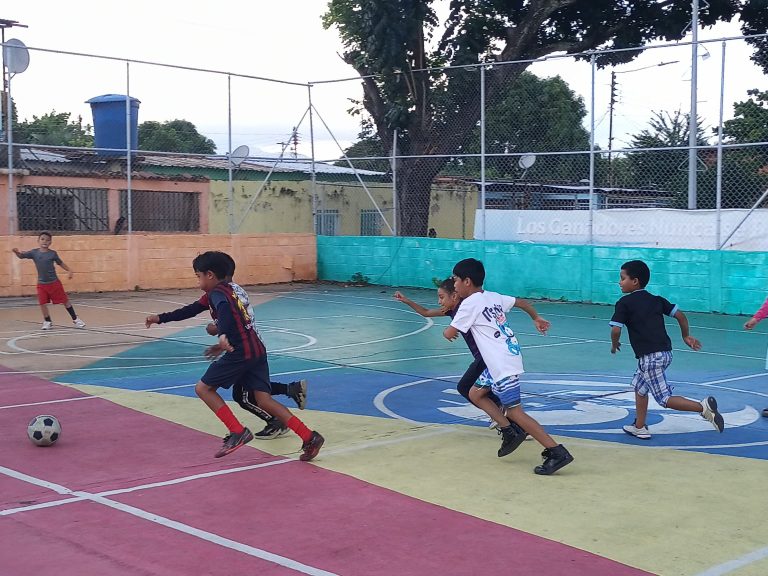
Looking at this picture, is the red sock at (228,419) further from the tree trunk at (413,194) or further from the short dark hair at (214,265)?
the tree trunk at (413,194)

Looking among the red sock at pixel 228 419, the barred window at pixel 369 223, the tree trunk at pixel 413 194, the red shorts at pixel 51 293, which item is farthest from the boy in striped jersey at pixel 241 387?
the barred window at pixel 369 223

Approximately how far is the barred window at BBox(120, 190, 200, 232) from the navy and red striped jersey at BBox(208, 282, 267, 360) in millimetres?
19727

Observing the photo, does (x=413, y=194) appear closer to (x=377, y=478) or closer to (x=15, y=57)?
(x=15, y=57)

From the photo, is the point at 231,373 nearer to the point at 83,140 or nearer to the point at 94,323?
the point at 94,323

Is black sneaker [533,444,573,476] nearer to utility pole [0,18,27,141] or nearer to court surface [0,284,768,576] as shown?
court surface [0,284,768,576]

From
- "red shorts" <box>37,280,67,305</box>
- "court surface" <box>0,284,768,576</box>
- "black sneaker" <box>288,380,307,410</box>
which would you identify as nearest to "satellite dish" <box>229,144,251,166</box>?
"red shorts" <box>37,280,67,305</box>

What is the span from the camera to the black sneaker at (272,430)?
8117 millimetres

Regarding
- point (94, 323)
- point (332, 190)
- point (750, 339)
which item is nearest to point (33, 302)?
point (94, 323)

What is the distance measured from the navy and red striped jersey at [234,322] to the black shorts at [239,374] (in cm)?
7

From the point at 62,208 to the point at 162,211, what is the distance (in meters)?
3.44

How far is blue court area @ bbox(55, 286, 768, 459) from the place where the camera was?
8.95 meters

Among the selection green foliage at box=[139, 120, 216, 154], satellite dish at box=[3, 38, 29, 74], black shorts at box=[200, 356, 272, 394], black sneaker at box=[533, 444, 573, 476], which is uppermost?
satellite dish at box=[3, 38, 29, 74]

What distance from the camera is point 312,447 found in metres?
7.27

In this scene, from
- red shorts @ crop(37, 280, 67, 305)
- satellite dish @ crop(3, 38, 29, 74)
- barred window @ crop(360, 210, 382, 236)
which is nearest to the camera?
red shorts @ crop(37, 280, 67, 305)
